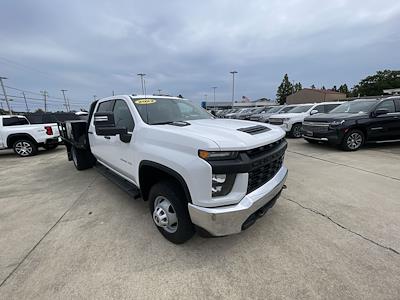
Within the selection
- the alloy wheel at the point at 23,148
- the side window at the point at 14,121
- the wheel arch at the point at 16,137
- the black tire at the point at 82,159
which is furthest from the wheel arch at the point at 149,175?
the side window at the point at 14,121

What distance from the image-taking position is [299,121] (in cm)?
1057

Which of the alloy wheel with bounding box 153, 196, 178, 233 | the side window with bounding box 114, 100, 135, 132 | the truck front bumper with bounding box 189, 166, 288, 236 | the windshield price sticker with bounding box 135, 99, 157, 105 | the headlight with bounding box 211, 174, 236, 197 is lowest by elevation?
the alloy wheel with bounding box 153, 196, 178, 233

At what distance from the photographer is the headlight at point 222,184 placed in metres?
1.98

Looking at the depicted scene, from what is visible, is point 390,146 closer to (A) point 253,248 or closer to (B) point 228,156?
(A) point 253,248

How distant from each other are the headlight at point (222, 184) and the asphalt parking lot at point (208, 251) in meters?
0.84

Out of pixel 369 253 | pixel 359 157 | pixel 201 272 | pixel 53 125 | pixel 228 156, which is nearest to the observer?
pixel 228 156

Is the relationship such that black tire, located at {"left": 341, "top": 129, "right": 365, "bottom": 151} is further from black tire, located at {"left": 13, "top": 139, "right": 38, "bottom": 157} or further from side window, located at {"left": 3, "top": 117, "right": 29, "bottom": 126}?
side window, located at {"left": 3, "top": 117, "right": 29, "bottom": 126}

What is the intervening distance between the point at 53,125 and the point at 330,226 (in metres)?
9.72

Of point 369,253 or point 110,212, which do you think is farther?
point 110,212

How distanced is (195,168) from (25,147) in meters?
9.32

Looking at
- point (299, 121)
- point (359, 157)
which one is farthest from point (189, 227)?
point (299, 121)

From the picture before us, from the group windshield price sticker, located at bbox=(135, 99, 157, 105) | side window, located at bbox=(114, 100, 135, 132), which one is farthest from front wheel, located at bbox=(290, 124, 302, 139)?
side window, located at bbox=(114, 100, 135, 132)

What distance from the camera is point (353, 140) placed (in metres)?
7.09

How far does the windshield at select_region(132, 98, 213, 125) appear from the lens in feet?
10.1
